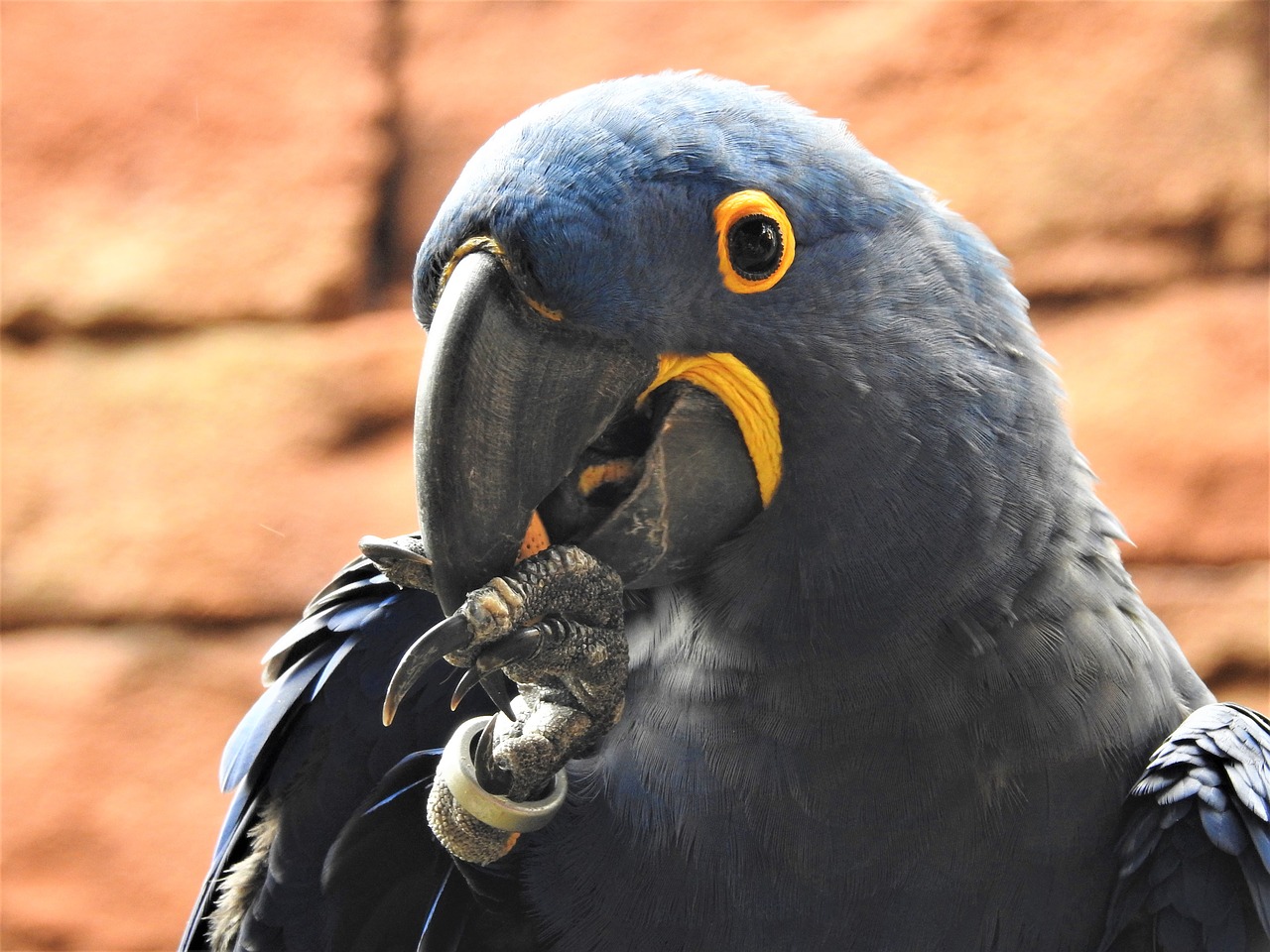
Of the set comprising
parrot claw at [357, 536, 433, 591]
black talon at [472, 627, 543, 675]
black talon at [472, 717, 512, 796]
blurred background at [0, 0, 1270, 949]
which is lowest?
black talon at [472, 717, 512, 796]

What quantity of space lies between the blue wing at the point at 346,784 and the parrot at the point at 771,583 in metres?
0.16

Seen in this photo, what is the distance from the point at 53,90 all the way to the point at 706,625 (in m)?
2.37

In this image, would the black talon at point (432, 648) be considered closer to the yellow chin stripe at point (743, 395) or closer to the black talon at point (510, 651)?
the black talon at point (510, 651)

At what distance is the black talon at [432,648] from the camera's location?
92cm

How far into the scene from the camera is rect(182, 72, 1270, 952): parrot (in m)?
0.94

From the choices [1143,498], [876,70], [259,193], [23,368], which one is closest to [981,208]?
[876,70]

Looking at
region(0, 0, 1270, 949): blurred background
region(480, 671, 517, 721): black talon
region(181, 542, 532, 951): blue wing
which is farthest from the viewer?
region(0, 0, 1270, 949): blurred background

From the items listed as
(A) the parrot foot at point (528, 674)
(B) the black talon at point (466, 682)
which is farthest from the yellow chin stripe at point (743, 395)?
(B) the black talon at point (466, 682)

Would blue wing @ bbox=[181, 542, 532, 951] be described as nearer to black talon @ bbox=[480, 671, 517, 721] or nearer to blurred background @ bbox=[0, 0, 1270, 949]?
black talon @ bbox=[480, 671, 517, 721]

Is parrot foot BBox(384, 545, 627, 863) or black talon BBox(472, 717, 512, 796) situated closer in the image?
parrot foot BBox(384, 545, 627, 863)

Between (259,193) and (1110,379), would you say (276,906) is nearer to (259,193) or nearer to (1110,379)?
(259,193)

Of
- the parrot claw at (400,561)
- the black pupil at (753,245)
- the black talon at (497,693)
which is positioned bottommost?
the black talon at (497,693)

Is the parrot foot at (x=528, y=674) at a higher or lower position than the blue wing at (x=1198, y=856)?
higher

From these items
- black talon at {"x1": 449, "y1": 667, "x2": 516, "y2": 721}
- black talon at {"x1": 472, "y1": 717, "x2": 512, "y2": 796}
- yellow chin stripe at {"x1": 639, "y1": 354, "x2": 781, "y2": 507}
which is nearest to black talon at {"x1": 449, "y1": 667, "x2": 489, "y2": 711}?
black talon at {"x1": 449, "y1": 667, "x2": 516, "y2": 721}
